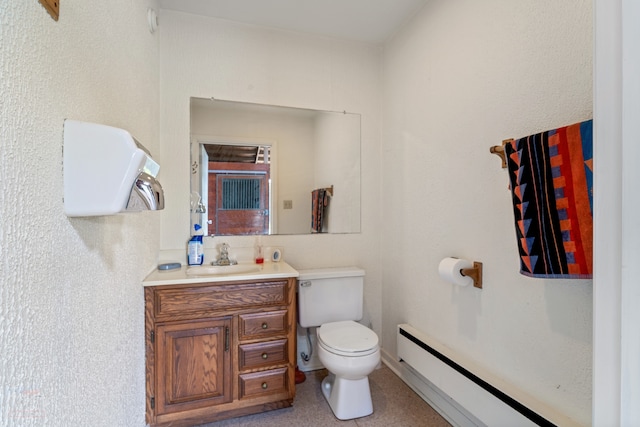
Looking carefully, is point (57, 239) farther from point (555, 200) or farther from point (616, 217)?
point (555, 200)

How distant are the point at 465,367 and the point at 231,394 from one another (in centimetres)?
125

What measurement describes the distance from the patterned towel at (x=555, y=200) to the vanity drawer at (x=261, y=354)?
4.33ft

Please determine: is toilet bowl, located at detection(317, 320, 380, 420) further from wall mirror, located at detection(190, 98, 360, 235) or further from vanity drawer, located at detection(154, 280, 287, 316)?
wall mirror, located at detection(190, 98, 360, 235)

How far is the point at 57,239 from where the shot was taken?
654mm

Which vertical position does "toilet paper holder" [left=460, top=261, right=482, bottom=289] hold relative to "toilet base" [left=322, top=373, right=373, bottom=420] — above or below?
above

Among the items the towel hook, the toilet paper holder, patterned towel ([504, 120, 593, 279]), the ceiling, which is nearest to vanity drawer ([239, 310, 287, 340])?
the toilet paper holder

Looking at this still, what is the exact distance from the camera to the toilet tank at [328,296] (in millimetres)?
1985

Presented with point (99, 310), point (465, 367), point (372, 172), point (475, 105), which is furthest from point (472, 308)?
point (99, 310)

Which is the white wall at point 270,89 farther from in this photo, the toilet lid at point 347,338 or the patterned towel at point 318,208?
the toilet lid at point 347,338

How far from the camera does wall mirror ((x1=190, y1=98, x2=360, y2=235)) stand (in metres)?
2.04

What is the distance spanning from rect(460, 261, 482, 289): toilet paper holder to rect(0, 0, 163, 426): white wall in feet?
5.01

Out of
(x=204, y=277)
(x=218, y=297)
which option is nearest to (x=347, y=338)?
(x=218, y=297)

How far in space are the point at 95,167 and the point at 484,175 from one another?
1.52m

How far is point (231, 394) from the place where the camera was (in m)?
1.62
